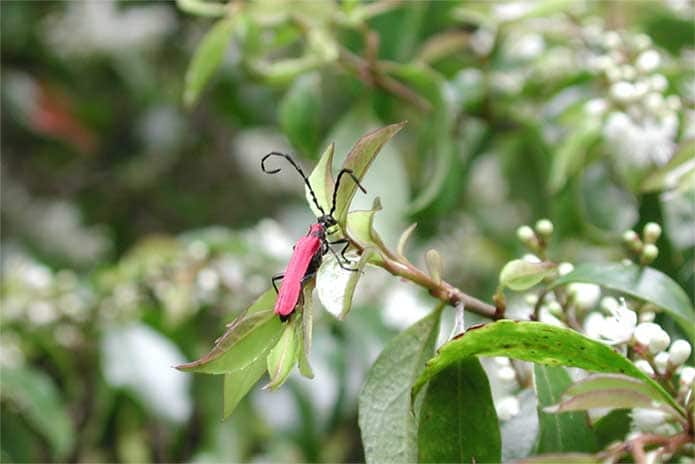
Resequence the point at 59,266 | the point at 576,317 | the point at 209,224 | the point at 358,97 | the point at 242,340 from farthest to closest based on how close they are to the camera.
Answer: the point at 209,224 → the point at 59,266 → the point at 358,97 → the point at 576,317 → the point at 242,340

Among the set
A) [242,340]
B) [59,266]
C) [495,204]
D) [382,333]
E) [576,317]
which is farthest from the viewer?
[59,266]

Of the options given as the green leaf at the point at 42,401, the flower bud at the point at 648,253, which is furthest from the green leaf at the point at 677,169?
the green leaf at the point at 42,401

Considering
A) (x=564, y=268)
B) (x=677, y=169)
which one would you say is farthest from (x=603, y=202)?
(x=564, y=268)

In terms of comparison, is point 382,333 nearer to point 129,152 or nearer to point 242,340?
point 242,340

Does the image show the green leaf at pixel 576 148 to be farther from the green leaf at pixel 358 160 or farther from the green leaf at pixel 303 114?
the green leaf at pixel 358 160

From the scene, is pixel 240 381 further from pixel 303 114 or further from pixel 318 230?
pixel 303 114

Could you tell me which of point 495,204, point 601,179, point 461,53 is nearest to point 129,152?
point 495,204

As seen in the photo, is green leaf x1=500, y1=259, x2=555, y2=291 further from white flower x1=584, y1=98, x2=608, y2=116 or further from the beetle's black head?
white flower x1=584, y1=98, x2=608, y2=116
